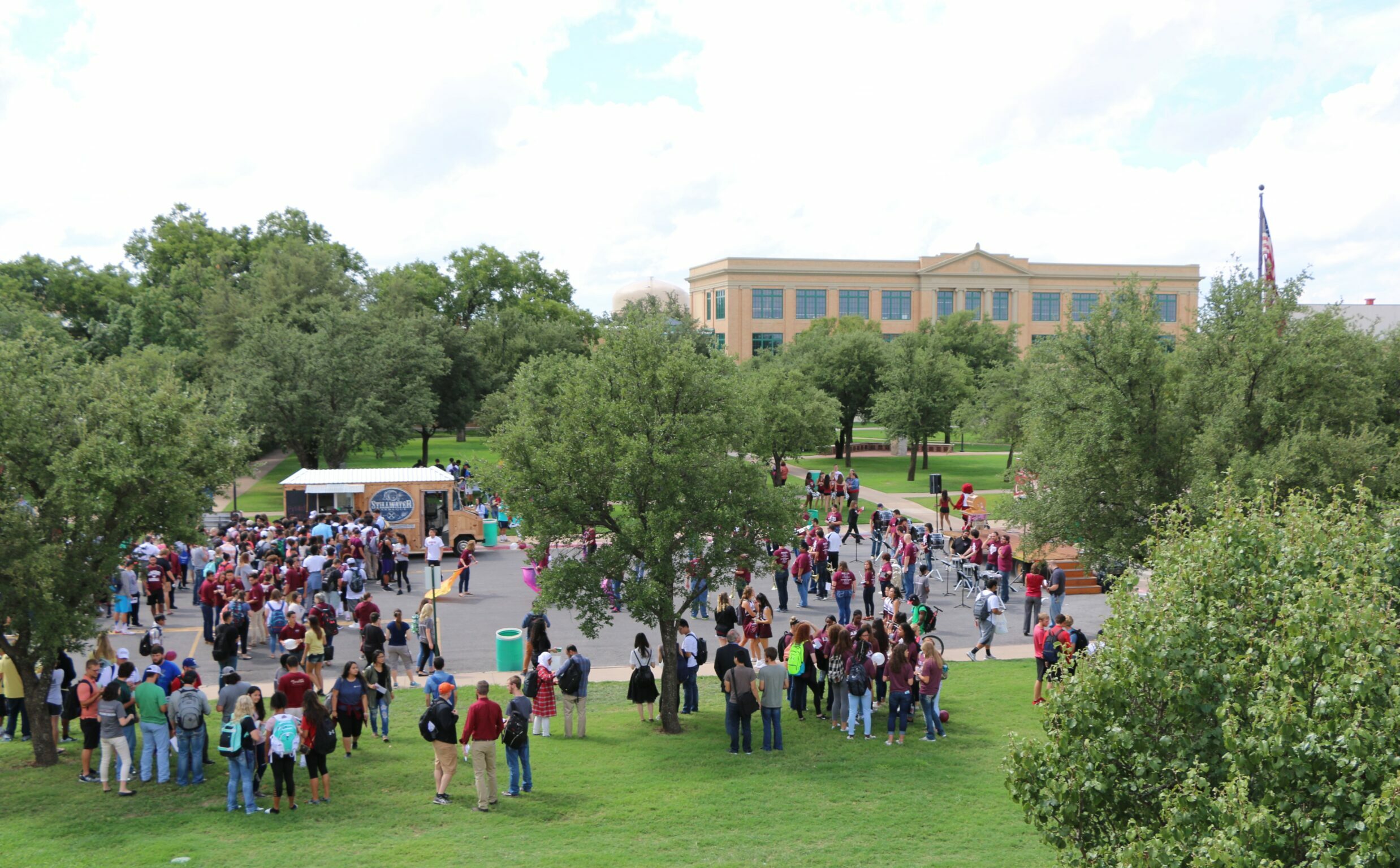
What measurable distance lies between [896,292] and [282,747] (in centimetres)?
9577

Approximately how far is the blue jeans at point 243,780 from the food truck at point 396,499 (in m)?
17.8

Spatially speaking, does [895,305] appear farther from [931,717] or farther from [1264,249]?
[931,717]

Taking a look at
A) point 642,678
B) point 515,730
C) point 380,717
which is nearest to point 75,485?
point 380,717

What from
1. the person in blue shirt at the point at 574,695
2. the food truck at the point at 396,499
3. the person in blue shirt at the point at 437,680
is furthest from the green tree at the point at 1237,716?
the food truck at the point at 396,499

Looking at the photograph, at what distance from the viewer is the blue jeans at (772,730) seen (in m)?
14.1

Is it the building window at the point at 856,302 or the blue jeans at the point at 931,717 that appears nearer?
the blue jeans at the point at 931,717

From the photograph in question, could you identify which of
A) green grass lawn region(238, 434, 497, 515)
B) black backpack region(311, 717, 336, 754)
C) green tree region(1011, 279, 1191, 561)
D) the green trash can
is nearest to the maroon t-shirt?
black backpack region(311, 717, 336, 754)

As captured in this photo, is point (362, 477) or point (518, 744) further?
point (362, 477)

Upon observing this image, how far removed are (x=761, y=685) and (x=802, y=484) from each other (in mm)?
3570

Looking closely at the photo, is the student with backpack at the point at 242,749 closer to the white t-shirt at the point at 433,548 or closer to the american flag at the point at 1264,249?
the white t-shirt at the point at 433,548

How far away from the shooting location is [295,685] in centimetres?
1255

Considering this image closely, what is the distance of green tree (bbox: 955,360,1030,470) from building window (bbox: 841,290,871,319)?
5018 centimetres

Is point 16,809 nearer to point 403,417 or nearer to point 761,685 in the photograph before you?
point 761,685

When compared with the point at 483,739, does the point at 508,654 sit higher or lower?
lower
